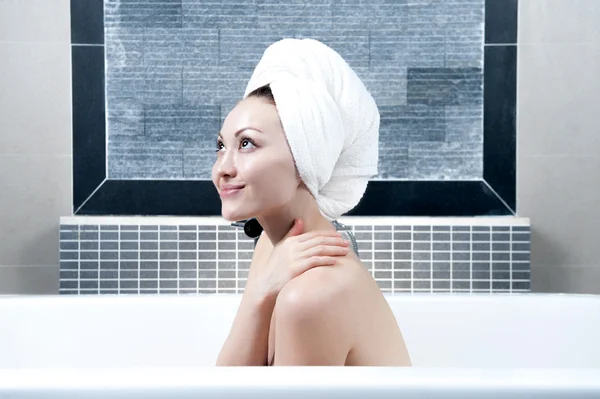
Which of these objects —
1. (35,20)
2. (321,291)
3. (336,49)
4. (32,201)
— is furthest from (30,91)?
(321,291)

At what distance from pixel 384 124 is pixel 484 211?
52 cm

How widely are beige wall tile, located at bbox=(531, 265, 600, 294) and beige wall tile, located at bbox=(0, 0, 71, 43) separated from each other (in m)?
2.09

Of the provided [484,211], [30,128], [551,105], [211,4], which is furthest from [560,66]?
[30,128]

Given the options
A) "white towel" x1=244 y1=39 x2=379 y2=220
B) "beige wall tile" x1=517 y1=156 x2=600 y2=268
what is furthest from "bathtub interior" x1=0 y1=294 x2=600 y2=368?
"white towel" x1=244 y1=39 x2=379 y2=220

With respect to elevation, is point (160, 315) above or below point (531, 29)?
below

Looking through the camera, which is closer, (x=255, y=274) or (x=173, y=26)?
(x=255, y=274)

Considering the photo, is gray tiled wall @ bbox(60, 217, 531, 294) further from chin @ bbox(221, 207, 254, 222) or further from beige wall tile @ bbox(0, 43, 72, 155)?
chin @ bbox(221, 207, 254, 222)

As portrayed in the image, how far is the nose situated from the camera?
1146mm

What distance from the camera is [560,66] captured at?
274 centimetres

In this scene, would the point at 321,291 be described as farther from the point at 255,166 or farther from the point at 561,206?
the point at 561,206

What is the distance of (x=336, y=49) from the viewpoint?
2762 millimetres

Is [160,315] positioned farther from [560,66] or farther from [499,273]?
[560,66]

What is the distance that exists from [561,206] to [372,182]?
75cm

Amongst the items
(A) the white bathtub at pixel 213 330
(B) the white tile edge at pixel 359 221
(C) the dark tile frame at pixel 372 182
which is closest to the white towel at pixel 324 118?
(A) the white bathtub at pixel 213 330
